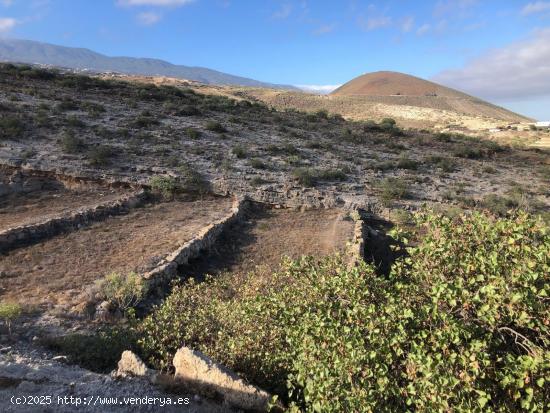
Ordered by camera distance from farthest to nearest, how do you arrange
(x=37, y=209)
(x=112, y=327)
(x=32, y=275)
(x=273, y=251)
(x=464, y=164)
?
(x=464, y=164), (x=37, y=209), (x=273, y=251), (x=32, y=275), (x=112, y=327)

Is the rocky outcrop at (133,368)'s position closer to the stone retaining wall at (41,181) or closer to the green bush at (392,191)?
the stone retaining wall at (41,181)

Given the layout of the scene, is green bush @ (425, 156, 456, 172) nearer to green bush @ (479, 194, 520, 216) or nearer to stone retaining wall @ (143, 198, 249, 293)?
green bush @ (479, 194, 520, 216)

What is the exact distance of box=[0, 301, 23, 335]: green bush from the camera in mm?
7671

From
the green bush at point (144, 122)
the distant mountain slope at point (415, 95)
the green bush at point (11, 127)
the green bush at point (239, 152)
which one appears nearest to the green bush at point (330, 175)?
the green bush at point (239, 152)

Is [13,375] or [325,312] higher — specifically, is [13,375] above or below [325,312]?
below

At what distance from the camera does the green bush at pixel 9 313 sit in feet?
25.2

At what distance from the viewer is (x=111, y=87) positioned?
119ft

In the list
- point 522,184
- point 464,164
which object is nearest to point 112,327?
point 522,184

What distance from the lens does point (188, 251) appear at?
1188 centimetres

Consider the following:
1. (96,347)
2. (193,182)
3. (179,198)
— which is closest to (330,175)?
(193,182)

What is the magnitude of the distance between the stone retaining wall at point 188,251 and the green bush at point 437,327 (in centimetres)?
521

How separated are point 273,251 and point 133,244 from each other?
3992mm

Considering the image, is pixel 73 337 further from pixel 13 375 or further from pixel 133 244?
pixel 133 244

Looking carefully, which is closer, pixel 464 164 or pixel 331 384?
pixel 331 384
